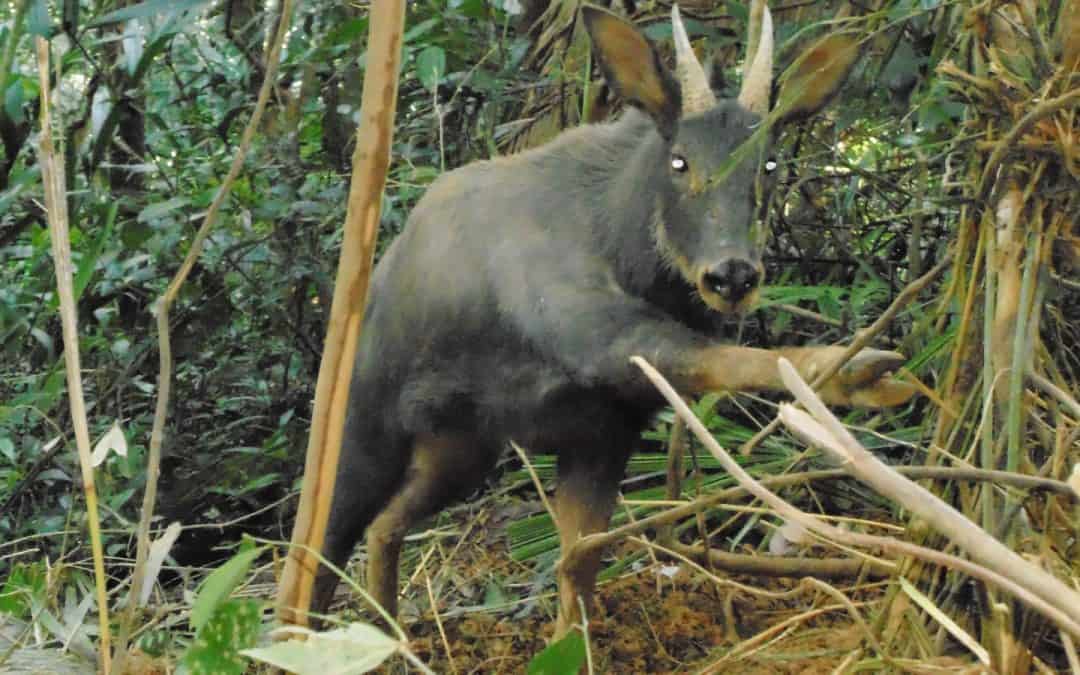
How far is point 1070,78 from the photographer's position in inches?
107

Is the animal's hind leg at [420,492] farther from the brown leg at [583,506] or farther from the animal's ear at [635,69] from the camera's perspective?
the animal's ear at [635,69]

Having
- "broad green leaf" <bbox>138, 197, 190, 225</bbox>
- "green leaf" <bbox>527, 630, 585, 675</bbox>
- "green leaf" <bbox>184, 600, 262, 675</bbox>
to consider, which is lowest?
"green leaf" <bbox>527, 630, 585, 675</bbox>

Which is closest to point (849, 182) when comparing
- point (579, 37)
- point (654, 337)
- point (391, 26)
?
point (579, 37)

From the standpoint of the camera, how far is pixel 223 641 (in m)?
2.00

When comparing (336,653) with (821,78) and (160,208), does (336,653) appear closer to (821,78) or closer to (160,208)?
(821,78)

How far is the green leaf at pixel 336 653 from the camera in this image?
169cm

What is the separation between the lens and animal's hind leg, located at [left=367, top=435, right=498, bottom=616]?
4.36 m

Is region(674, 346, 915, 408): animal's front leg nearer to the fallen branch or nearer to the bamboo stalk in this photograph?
the fallen branch

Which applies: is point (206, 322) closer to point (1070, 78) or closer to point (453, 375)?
point (453, 375)

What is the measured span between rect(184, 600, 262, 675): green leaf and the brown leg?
222 centimetres

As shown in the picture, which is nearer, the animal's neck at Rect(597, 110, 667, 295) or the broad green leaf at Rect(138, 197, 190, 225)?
the animal's neck at Rect(597, 110, 667, 295)

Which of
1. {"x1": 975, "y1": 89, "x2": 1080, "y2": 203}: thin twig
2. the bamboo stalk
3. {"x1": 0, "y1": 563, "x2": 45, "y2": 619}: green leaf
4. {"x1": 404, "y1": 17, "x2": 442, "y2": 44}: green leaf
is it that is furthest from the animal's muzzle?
{"x1": 404, "y1": 17, "x2": 442, "y2": 44}: green leaf

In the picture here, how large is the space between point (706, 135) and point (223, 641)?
2204 millimetres

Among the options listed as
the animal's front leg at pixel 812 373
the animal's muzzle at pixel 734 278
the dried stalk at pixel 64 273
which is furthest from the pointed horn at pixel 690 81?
the dried stalk at pixel 64 273
